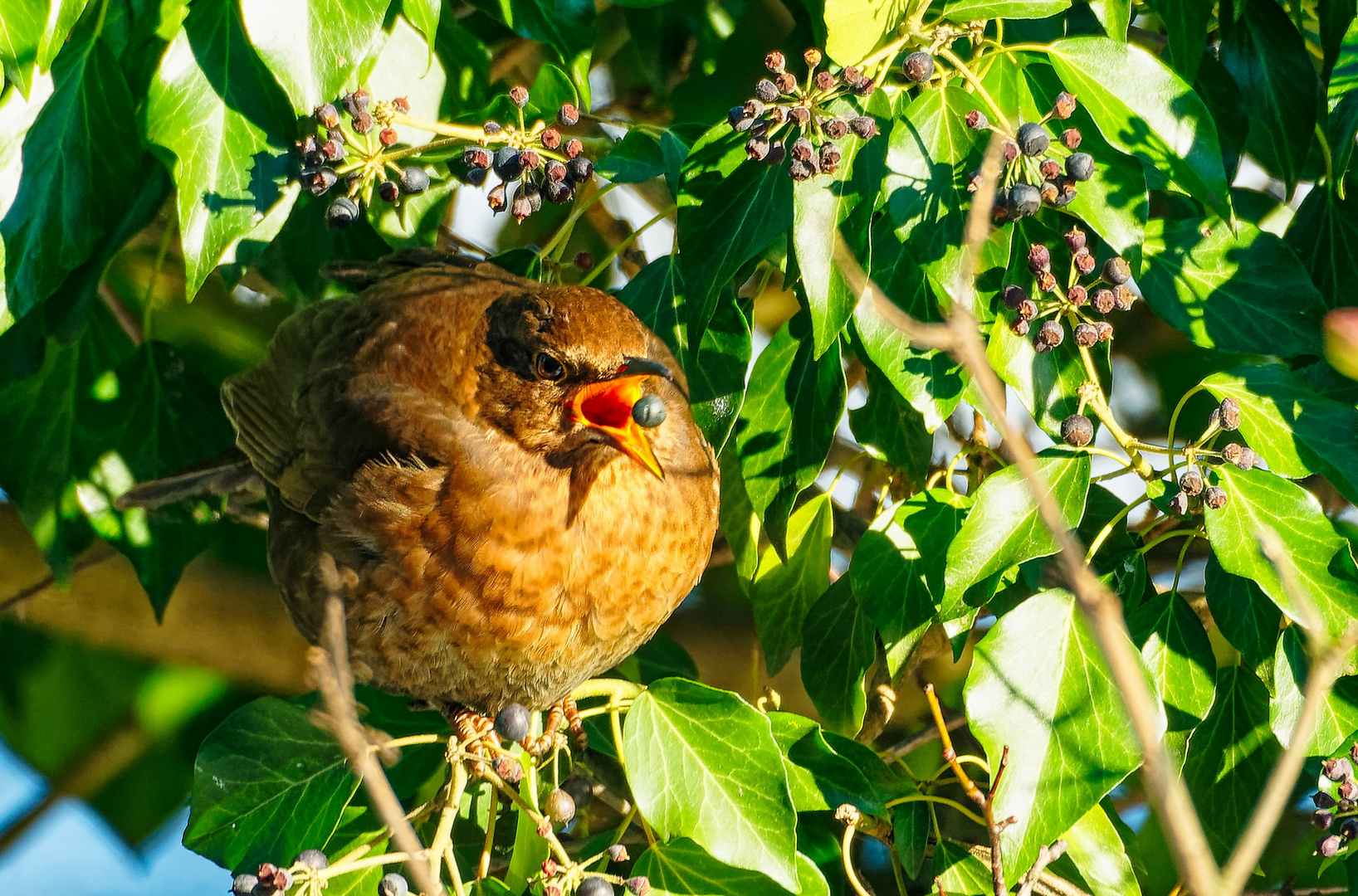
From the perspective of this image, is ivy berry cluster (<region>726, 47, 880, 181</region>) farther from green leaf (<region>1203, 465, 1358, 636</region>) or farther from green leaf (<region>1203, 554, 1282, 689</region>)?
green leaf (<region>1203, 554, 1282, 689</region>)

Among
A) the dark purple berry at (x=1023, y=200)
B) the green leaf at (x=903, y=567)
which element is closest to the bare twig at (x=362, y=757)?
the green leaf at (x=903, y=567)

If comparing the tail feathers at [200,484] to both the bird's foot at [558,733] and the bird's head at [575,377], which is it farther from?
the bird's foot at [558,733]

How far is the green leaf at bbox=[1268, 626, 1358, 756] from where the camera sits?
6.79ft

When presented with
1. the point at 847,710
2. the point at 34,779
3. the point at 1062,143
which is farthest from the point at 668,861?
the point at 34,779

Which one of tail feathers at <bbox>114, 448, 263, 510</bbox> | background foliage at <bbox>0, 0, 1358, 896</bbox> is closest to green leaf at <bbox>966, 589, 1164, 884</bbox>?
background foliage at <bbox>0, 0, 1358, 896</bbox>

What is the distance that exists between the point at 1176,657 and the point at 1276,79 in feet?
3.35

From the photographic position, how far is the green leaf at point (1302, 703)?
2068 millimetres

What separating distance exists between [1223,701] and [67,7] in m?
2.18

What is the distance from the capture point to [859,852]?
320 centimetres

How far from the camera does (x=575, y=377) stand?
253cm

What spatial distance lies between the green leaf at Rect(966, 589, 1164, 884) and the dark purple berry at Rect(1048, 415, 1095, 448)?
19 cm

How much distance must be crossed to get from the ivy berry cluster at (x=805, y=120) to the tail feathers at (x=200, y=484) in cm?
155

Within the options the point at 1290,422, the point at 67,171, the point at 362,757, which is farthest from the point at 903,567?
the point at 67,171

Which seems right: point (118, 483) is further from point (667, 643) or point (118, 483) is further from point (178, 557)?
point (667, 643)
